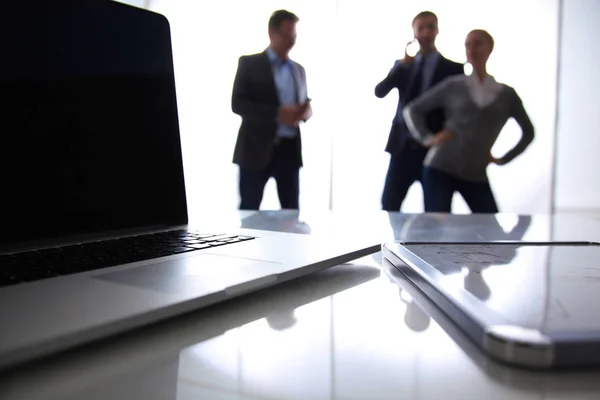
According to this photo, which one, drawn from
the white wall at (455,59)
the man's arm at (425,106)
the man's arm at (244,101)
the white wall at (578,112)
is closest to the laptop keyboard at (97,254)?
the man's arm at (244,101)

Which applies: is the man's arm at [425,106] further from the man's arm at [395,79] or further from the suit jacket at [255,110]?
the suit jacket at [255,110]

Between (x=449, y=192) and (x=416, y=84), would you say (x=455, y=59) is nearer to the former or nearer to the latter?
(x=416, y=84)

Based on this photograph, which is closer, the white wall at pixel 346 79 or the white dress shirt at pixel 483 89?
the white dress shirt at pixel 483 89

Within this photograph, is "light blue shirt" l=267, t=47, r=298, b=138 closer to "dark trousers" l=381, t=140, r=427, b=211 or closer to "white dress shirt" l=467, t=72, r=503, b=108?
"dark trousers" l=381, t=140, r=427, b=211

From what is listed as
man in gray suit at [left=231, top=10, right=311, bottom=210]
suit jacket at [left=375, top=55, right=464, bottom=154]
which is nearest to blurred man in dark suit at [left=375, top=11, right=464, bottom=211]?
suit jacket at [left=375, top=55, right=464, bottom=154]

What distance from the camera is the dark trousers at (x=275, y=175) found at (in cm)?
227

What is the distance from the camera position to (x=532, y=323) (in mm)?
204

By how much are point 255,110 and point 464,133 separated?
100 centimetres

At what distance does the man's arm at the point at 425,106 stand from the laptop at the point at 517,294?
5.97 ft

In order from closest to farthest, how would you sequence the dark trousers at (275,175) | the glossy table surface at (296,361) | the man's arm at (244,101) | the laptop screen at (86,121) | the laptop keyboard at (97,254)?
the glossy table surface at (296,361) < the laptop keyboard at (97,254) < the laptop screen at (86,121) < the man's arm at (244,101) < the dark trousers at (275,175)

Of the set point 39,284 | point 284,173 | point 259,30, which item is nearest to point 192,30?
point 259,30

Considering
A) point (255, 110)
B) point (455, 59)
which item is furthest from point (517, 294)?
point (455, 59)

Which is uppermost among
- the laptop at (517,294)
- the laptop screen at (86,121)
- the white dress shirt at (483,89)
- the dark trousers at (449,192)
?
the white dress shirt at (483,89)

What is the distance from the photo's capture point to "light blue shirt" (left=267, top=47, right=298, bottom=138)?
2.26 metres
